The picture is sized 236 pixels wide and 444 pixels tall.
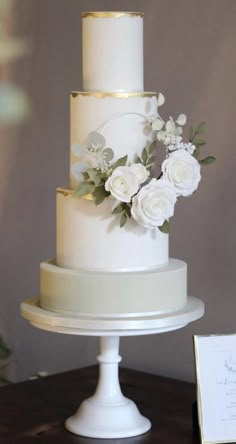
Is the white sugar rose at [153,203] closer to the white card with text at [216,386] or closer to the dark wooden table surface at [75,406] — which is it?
the white card with text at [216,386]

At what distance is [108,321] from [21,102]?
1.03 meters

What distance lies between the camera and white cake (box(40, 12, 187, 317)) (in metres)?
1.87

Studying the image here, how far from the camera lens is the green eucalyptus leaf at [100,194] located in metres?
1.85

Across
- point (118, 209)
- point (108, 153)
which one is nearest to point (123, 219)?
point (118, 209)

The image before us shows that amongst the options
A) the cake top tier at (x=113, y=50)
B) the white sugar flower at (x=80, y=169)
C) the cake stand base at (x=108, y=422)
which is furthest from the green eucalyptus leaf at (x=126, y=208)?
the cake stand base at (x=108, y=422)

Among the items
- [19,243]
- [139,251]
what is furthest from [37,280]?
[139,251]

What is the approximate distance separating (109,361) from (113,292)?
20 centimetres

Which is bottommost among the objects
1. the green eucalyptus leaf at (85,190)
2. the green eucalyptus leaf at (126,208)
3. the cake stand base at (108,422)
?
the cake stand base at (108,422)

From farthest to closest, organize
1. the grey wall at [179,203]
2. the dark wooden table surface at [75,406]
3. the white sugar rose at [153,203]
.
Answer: the grey wall at [179,203], the dark wooden table surface at [75,406], the white sugar rose at [153,203]

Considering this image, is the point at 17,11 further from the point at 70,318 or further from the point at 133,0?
the point at 70,318

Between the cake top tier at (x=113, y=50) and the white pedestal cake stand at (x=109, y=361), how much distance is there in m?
0.43

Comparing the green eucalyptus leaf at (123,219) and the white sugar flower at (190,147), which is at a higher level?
the white sugar flower at (190,147)

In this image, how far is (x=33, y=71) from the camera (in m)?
2.65

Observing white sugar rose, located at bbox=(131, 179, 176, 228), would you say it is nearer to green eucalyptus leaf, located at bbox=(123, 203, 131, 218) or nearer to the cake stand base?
green eucalyptus leaf, located at bbox=(123, 203, 131, 218)
